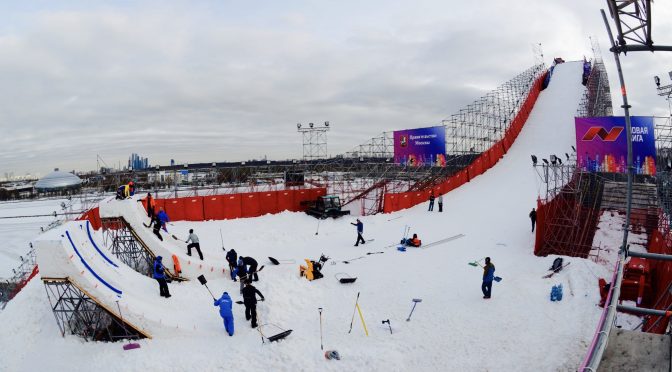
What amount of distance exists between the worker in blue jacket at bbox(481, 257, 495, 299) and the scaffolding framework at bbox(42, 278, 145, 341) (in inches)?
340

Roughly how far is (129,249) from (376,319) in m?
9.80

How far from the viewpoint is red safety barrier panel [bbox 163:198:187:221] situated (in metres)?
23.0

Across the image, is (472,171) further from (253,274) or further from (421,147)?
(253,274)

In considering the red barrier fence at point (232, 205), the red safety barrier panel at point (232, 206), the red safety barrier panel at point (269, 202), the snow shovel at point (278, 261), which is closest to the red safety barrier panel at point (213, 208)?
the red barrier fence at point (232, 205)

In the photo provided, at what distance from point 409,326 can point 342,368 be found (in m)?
2.46

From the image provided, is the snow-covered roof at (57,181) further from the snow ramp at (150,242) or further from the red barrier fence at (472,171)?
the snow ramp at (150,242)

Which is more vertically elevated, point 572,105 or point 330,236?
point 572,105

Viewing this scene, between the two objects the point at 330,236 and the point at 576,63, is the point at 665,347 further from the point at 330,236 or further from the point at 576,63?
the point at 576,63

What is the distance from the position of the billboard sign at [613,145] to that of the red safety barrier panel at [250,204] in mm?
17054

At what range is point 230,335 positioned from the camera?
31.7 feet

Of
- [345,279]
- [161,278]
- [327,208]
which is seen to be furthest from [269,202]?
[161,278]

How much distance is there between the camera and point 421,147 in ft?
97.6

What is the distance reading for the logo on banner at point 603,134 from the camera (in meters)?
17.6

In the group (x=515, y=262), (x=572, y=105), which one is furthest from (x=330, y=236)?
(x=572, y=105)
